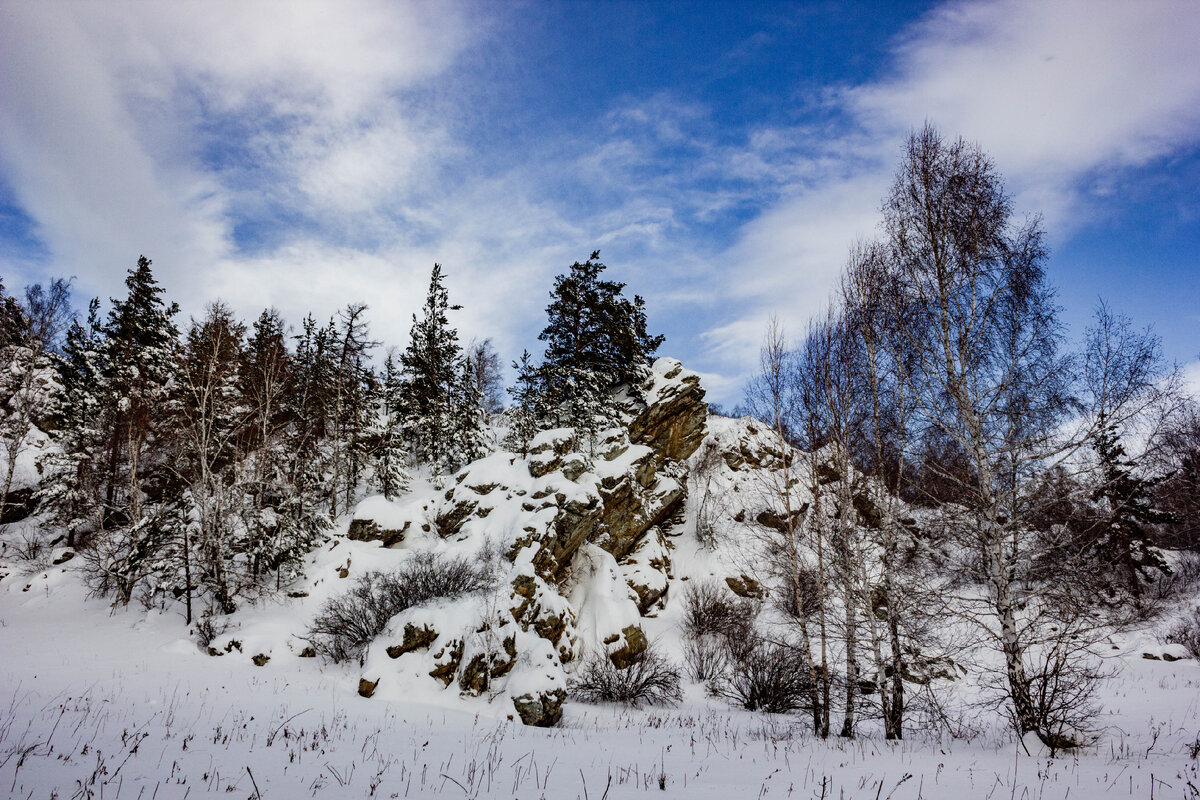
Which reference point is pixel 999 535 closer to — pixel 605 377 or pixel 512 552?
pixel 512 552

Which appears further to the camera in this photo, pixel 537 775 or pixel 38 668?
pixel 38 668

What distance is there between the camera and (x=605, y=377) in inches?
1133

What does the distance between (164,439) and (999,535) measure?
32028 millimetres

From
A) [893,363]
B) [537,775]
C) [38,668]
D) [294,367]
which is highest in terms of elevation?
[294,367]

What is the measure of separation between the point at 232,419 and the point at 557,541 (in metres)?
17.9

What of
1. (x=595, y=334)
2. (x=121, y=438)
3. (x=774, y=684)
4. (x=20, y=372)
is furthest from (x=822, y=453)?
(x=20, y=372)

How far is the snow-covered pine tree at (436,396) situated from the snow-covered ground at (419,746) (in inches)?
541

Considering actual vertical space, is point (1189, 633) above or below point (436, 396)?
below

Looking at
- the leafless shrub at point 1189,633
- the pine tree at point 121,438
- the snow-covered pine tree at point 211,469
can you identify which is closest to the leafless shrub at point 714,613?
the leafless shrub at point 1189,633

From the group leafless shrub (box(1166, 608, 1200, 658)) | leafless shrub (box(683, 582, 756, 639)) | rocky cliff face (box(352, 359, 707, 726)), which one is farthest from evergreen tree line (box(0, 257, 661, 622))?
leafless shrub (box(1166, 608, 1200, 658))

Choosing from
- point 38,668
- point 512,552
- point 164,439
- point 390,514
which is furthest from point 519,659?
point 164,439

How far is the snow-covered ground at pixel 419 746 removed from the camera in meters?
5.37

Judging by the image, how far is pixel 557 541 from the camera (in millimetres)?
19984

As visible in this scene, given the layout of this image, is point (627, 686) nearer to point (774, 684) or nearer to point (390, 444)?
point (774, 684)
